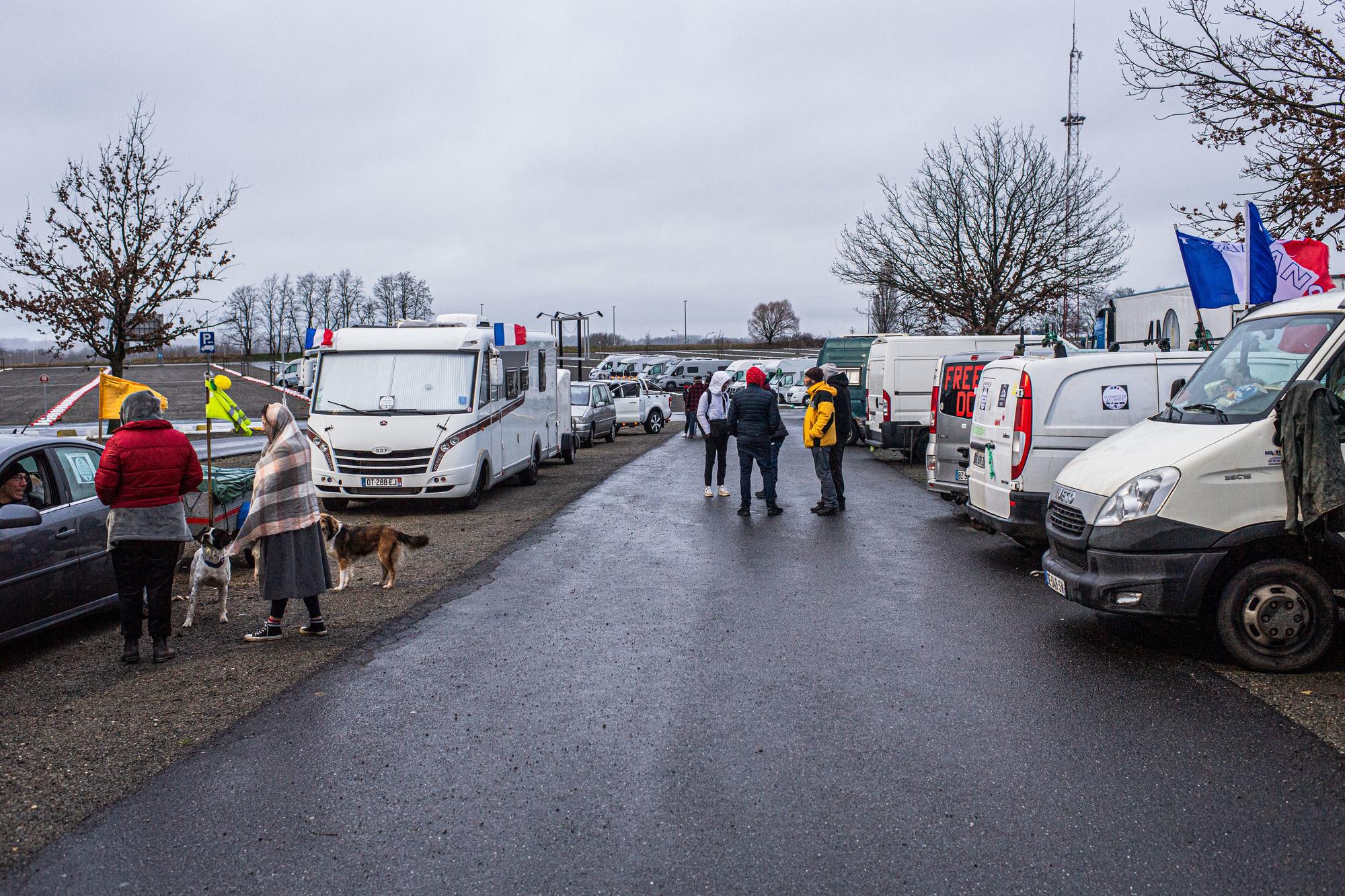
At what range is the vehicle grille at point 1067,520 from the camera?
6836 mm

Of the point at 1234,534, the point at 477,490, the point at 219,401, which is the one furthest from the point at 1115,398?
the point at 219,401

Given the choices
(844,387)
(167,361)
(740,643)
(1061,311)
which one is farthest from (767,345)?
(740,643)

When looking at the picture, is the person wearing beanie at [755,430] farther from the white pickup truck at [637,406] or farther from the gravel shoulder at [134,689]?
the white pickup truck at [637,406]

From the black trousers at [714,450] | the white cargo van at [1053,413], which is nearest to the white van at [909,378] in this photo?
the black trousers at [714,450]

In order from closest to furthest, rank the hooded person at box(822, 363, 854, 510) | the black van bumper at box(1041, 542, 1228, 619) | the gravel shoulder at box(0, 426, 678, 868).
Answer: the gravel shoulder at box(0, 426, 678, 868), the black van bumper at box(1041, 542, 1228, 619), the hooded person at box(822, 363, 854, 510)

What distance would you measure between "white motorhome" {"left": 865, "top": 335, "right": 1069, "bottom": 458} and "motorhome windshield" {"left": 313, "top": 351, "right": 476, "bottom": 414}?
9.26 m

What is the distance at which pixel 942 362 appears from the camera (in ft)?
45.3

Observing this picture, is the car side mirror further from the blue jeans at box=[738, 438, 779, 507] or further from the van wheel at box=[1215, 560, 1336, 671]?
the blue jeans at box=[738, 438, 779, 507]

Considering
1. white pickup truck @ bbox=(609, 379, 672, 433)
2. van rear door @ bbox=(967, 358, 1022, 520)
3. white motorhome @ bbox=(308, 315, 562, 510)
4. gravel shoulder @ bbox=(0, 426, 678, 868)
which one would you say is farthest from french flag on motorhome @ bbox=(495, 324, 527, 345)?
white pickup truck @ bbox=(609, 379, 672, 433)

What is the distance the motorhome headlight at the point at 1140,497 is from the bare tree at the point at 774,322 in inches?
4909

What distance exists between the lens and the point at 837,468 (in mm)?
14195

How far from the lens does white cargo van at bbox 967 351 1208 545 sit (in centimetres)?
909

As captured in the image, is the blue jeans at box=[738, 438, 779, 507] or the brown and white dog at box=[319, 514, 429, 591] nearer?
the brown and white dog at box=[319, 514, 429, 591]

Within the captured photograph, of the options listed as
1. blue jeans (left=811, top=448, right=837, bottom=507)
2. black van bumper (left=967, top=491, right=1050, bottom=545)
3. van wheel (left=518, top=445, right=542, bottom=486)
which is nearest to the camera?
black van bumper (left=967, top=491, right=1050, bottom=545)
